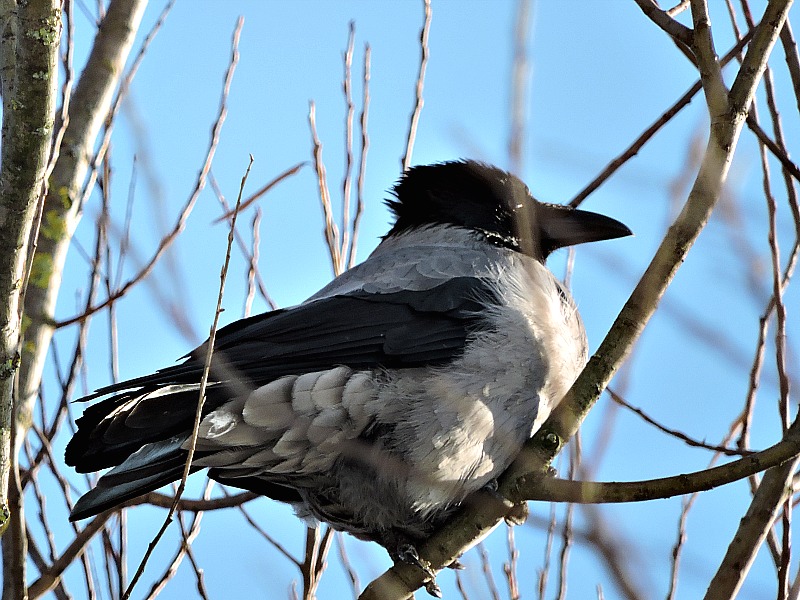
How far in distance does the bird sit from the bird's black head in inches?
28.5

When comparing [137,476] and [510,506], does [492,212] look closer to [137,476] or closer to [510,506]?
[510,506]

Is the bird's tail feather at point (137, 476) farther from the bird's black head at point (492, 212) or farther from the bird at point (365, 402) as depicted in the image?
the bird's black head at point (492, 212)

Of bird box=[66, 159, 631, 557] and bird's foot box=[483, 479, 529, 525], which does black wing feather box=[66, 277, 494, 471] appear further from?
bird's foot box=[483, 479, 529, 525]

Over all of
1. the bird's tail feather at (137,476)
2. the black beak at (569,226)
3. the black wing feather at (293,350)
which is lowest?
the bird's tail feather at (137,476)

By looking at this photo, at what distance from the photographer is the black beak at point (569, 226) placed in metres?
4.83

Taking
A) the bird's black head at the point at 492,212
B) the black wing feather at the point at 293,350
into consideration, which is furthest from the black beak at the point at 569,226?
the black wing feather at the point at 293,350

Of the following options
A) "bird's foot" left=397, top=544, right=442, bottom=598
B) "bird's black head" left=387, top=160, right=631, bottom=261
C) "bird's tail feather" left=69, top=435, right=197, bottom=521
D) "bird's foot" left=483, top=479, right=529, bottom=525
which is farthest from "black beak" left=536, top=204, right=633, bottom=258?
"bird's tail feather" left=69, top=435, right=197, bottom=521

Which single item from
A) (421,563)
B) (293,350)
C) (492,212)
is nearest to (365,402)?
(293,350)

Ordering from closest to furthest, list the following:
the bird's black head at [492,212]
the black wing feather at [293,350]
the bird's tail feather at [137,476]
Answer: the bird's tail feather at [137,476]
the black wing feather at [293,350]
the bird's black head at [492,212]

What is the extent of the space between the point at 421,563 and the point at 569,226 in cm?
204

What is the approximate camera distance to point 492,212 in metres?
4.86

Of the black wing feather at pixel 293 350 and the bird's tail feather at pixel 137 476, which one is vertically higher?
the black wing feather at pixel 293 350

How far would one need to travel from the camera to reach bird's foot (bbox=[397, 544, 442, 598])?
3.42 m

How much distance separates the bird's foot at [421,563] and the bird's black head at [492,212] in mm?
1700
